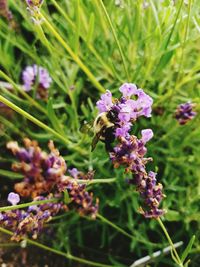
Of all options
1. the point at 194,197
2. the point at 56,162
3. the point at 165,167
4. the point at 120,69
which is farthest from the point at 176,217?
the point at 56,162

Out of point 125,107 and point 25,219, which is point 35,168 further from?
point 25,219

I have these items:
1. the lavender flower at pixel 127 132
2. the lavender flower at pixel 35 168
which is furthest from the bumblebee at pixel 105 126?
the lavender flower at pixel 35 168

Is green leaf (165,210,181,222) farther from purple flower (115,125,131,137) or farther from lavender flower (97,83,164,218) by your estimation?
purple flower (115,125,131,137)

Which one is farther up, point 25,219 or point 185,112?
point 185,112

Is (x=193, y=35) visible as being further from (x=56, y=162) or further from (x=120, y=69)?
(x=56, y=162)

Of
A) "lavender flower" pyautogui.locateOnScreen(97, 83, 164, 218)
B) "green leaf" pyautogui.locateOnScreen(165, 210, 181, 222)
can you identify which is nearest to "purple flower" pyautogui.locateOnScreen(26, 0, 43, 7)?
"lavender flower" pyautogui.locateOnScreen(97, 83, 164, 218)

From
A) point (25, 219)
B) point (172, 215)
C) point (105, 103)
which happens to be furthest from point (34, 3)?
point (172, 215)

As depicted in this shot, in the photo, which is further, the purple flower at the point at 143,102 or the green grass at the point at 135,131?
the green grass at the point at 135,131

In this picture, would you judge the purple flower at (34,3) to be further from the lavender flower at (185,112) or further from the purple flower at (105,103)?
the lavender flower at (185,112)
